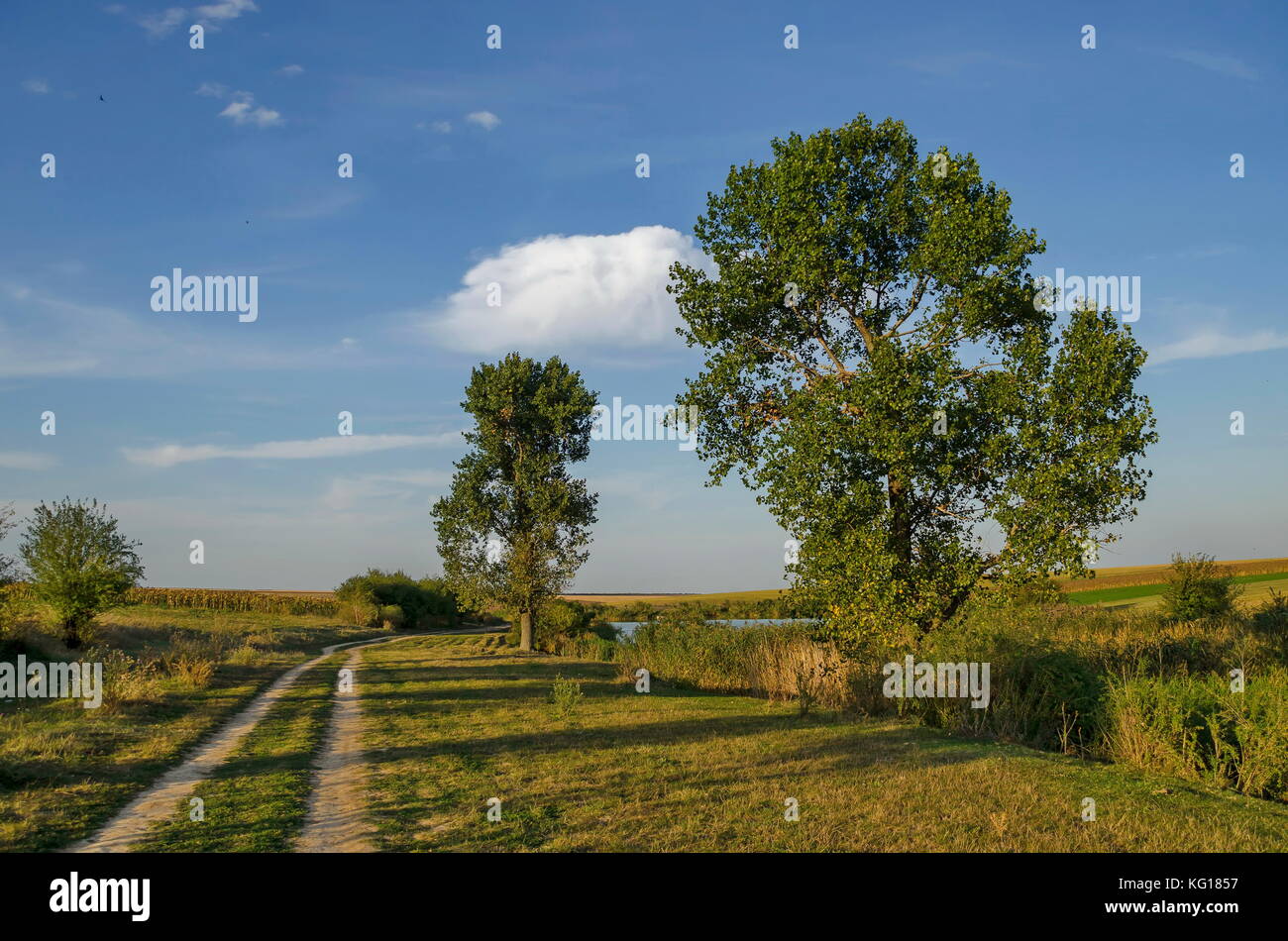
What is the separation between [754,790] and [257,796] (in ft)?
18.0

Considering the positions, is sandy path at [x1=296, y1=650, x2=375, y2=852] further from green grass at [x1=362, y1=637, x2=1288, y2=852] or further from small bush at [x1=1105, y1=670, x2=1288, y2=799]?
small bush at [x1=1105, y1=670, x2=1288, y2=799]

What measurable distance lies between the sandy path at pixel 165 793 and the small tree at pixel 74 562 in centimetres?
1245

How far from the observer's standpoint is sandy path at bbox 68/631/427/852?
718cm

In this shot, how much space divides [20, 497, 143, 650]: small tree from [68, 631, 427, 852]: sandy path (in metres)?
12.5

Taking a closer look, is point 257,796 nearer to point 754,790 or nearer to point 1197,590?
point 754,790

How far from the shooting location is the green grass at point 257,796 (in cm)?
706

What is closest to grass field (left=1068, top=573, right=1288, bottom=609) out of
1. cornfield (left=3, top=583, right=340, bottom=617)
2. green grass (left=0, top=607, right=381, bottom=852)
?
green grass (left=0, top=607, right=381, bottom=852)

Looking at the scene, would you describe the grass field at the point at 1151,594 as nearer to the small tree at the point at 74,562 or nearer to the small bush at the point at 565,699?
the small bush at the point at 565,699

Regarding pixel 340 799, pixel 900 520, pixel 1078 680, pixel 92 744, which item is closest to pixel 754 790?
pixel 340 799

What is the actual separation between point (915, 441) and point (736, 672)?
28.0ft

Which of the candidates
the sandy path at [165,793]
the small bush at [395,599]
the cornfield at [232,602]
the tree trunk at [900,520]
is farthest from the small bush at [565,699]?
the cornfield at [232,602]

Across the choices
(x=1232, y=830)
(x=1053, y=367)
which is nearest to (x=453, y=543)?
(x=1053, y=367)

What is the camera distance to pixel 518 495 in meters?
35.3
